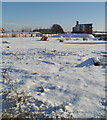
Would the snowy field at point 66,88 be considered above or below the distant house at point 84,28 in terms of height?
below

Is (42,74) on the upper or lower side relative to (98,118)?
upper

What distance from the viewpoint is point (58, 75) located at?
17.9ft

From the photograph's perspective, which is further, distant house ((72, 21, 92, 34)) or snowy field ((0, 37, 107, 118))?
distant house ((72, 21, 92, 34))

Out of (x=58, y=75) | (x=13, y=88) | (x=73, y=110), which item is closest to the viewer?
(x=73, y=110)

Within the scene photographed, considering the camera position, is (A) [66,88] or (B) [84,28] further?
(B) [84,28]

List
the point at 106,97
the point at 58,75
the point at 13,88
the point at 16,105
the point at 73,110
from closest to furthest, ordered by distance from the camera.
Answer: the point at 73,110 → the point at 16,105 → the point at 106,97 → the point at 13,88 → the point at 58,75

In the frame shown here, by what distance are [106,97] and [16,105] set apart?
2176 millimetres

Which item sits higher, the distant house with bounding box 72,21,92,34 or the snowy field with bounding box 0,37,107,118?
the distant house with bounding box 72,21,92,34

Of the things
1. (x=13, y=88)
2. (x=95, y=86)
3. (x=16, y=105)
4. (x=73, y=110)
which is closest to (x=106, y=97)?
(x=95, y=86)

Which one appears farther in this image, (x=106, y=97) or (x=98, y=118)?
(x=106, y=97)

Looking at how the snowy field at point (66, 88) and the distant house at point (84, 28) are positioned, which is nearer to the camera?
the snowy field at point (66, 88)

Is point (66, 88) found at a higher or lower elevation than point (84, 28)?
lower

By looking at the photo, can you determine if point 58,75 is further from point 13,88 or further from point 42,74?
point 13,88

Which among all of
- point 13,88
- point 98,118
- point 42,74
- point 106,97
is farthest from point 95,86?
point 13,88
